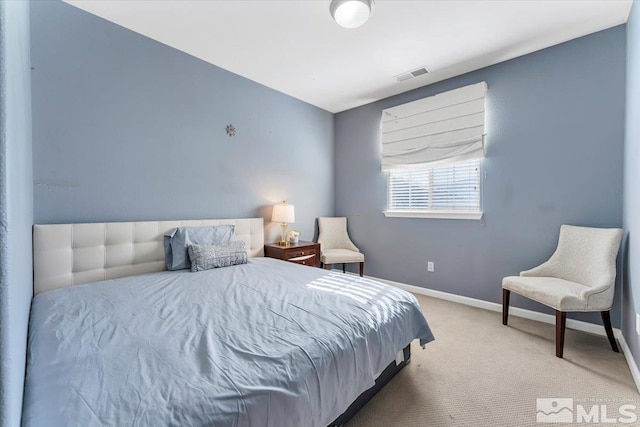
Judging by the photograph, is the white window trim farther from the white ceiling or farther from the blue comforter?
the blue comforter

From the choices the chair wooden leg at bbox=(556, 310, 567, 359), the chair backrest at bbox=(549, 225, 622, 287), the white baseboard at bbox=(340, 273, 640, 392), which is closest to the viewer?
the white baseboard at bbox=(340, 273, 640, 392)

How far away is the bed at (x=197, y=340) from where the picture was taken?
2.73 feet

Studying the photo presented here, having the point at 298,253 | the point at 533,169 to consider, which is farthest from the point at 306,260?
the point at 533,169

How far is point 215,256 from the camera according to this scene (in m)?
2.50

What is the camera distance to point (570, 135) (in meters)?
2.53

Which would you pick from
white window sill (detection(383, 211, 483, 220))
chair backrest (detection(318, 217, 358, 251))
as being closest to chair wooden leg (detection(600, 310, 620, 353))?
white window sill (detection(383, 211, 483, 220))

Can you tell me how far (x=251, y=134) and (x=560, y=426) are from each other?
3.59 m

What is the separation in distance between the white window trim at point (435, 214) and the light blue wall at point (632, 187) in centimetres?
116

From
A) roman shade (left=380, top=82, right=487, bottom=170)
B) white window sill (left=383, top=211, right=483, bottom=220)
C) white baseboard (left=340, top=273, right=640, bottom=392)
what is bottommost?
white baseboard (left=340, top=273, right=640, bottom=392)

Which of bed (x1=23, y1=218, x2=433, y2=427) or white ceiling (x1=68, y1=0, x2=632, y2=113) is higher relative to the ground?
white ceiling (x1=68, y1=0, x2=632, y2=113)

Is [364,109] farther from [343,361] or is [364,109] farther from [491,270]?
[343,361]

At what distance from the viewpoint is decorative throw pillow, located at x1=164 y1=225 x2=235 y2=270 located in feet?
8.13

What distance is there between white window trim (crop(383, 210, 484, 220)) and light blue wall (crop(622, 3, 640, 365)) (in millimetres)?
1155

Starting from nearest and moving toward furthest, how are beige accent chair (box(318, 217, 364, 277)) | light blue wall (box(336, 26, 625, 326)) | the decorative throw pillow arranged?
light blue wall (box(336, 26, 625, 326)) → the decorative throw pillow → beige accent chair (box(318, 217, 364, 277))
